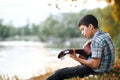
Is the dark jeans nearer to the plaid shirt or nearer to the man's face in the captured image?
the plaid shirt

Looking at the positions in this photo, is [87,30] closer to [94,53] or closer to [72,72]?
[94,53]

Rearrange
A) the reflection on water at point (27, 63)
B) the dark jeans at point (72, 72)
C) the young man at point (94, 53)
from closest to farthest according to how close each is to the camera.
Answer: the young man at point (94, 53), the dark jeans at point (72, 72), the reflection on water at point (27, 63)

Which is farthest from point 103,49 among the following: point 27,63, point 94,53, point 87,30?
point 27,63

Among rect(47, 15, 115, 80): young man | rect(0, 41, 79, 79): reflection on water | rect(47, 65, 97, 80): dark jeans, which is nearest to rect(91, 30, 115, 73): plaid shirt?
rect(47, 15, 115, 80): young man

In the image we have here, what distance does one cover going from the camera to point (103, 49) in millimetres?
6852

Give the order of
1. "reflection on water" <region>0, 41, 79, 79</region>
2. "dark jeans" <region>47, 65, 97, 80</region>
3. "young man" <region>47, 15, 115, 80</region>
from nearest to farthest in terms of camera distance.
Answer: "young man" <region>47, 15, 115, 80</region> → "dark jeans" <region>47, 65, 97, 80</region> → "reflection on water" <region>0, 41, 79, 79</region>

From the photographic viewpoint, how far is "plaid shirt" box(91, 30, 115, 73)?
677cm

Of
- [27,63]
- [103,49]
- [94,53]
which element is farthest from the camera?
[27,63]

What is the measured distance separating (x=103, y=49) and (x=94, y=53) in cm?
20

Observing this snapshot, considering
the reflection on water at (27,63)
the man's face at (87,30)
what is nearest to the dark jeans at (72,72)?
the man's face at (87,30)

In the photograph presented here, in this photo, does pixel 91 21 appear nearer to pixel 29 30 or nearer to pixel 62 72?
pixel 62 72

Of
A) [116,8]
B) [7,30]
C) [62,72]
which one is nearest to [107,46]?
[62,72]

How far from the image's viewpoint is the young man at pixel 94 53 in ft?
22.1

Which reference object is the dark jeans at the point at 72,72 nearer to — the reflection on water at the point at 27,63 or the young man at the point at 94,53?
the young man at the point at 94,53
